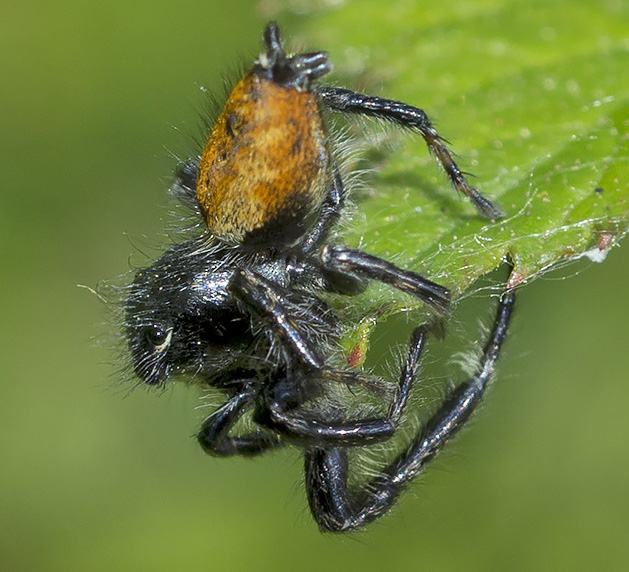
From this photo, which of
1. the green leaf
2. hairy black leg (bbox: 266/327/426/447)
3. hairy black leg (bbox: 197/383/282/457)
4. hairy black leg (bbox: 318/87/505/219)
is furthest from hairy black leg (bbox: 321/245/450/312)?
hairy black leg (bbox: 197/383/282/457)

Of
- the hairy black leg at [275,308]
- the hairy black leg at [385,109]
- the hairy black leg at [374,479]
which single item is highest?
the hairy black leg at [385,109]

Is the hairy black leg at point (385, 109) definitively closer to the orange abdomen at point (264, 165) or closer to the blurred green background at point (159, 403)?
the orange abdomen at point (264, 165)

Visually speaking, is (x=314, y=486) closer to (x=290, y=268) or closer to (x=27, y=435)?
(x=290, y=268)

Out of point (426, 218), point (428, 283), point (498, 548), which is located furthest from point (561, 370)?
point (428, 283)

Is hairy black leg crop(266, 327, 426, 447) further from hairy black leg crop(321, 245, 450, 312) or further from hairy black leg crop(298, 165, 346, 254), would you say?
hairy black leg crop(298, 165, 346, 254)

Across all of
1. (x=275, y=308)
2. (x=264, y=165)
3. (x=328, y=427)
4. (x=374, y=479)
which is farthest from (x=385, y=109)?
(x=374, y=479)

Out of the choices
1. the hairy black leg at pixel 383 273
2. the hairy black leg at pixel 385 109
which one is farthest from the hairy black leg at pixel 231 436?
the hairy black leg at pixel 385 109
